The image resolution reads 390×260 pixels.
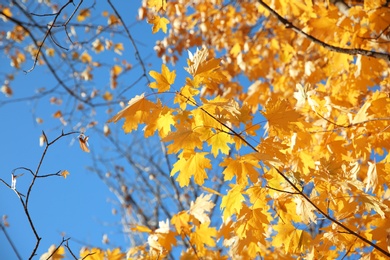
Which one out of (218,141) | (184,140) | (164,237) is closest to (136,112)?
(184,140)

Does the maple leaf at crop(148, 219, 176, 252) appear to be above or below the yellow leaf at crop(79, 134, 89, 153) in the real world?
below

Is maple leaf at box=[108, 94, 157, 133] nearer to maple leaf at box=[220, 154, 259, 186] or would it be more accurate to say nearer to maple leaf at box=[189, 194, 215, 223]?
maple leaf at box=[220, 154, 259, 186]

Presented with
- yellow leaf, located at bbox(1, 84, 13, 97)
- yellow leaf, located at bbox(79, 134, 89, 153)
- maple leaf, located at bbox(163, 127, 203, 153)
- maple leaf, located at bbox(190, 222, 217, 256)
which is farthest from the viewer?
yellow leaf, located at bbox(1, 84, 13, 97)

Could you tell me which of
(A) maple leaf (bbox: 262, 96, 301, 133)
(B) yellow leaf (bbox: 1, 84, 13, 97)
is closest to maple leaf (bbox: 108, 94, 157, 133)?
(A) maple leaf (bbox: 262, 96, 301, 133)

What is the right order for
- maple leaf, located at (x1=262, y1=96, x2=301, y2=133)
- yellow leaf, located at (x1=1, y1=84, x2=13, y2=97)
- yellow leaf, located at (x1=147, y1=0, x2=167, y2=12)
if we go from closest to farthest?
maple leaf, located at (x1=262, y1=96, x2=301, y2=133), yellow leaf, located at (x1=147, y1=0, x2=167, y2=12), yellow leaf, located at (x1=1, y1=84, x2=13, y2=97)

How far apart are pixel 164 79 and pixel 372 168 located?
1.12 meters

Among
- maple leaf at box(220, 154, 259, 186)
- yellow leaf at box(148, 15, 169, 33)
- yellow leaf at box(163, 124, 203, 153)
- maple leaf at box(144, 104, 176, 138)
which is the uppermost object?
yellow leaf at box(148, 15, 169, 33)

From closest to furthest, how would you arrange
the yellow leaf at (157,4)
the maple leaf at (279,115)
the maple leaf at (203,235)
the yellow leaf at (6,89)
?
the maple leaf at (279,115)
the yellow leaf at (157,4)
the maple leaf at (203,235)
the yellow leaf at (6,89)

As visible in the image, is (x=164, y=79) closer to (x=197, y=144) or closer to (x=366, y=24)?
(x=197, y=144)

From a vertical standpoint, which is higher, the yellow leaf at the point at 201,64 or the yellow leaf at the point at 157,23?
the yellow leaf at the point at 157,23

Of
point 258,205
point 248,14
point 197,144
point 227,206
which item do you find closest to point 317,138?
point 258,205

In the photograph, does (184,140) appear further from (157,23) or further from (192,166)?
(157,23)

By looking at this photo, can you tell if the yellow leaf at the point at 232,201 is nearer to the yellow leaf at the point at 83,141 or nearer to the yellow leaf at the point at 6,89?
the yellow leaf at the point at 83,141

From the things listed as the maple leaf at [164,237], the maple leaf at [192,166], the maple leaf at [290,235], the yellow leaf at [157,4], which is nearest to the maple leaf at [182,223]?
the maple leaf at [164,237]
